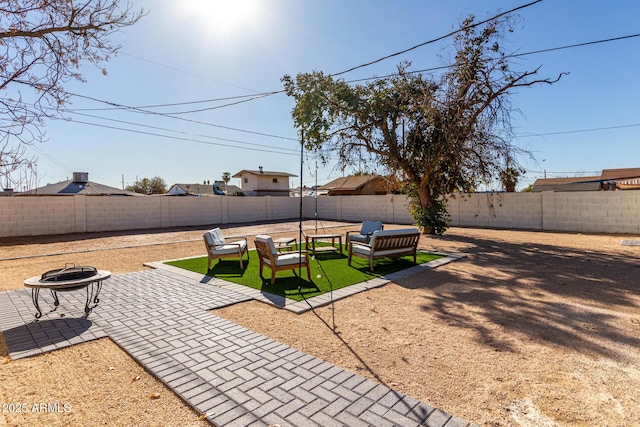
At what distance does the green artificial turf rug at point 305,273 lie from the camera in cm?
586

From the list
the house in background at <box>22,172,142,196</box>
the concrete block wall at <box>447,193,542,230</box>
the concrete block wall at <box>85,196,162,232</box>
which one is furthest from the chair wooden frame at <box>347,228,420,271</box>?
the house in background at <box>22,172,142,196</box>

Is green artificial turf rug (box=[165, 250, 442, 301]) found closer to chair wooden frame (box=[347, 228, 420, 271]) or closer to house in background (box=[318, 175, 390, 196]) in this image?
chair wooden frame (box=[347, 228, 420, 271])

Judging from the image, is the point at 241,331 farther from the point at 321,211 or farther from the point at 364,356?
the point at 321,211

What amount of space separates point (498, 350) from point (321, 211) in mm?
21119

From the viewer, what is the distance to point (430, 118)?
10.4m

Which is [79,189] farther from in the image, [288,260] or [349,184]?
[349,184]

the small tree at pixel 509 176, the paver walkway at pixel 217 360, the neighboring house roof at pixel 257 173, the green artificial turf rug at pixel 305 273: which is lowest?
the paver walkway at pixel 217 360

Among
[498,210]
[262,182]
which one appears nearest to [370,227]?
[498,210]

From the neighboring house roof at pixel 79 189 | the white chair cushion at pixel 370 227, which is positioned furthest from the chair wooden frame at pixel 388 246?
the neighboring house roof at pixel 79 189

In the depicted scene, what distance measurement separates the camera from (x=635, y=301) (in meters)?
4.96

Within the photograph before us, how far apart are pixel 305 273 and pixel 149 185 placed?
5878 cm

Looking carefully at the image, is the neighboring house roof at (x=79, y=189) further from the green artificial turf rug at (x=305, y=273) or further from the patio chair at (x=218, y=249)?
the patio chair at (x=218, y=249)

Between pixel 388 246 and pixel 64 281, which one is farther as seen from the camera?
pixel 388 246

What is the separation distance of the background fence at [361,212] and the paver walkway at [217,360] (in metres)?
6.75
